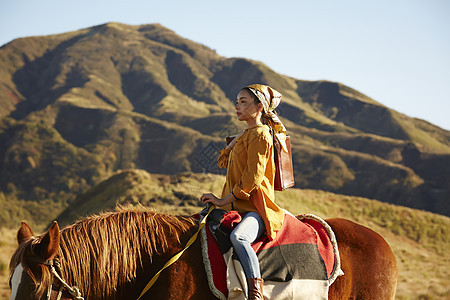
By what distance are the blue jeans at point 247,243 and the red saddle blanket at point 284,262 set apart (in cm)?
6

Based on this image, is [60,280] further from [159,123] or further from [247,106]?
[159,123]

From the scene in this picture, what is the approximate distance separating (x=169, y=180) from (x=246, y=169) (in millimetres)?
18196

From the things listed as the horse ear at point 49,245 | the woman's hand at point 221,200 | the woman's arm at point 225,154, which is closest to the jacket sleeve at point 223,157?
the woman's arm at point 225,154

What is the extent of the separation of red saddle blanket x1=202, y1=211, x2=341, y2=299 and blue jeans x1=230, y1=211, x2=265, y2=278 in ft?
0.21

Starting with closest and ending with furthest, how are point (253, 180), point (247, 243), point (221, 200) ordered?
1. point (247, 243)
2. point (253, 180)
3. point (221, 200)

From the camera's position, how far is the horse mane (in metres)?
2.64

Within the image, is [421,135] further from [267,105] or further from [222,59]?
[267,105]

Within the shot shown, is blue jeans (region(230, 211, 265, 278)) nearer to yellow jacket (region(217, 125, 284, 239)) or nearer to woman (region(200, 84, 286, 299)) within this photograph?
woman (region(200, 84, 286, 299))

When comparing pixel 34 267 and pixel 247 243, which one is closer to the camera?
pixel 34 267

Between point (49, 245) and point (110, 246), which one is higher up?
point (49, 245)

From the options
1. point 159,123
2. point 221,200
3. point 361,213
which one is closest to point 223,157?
point 221,200

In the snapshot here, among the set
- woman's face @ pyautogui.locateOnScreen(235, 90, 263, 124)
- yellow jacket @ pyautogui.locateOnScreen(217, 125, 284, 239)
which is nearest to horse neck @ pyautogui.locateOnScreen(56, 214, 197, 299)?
yellow jacket @ pyautogui.locateOnScreen(217, 125, 284, 239)

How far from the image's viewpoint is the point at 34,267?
249 cm

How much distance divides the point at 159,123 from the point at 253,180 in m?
71.3
